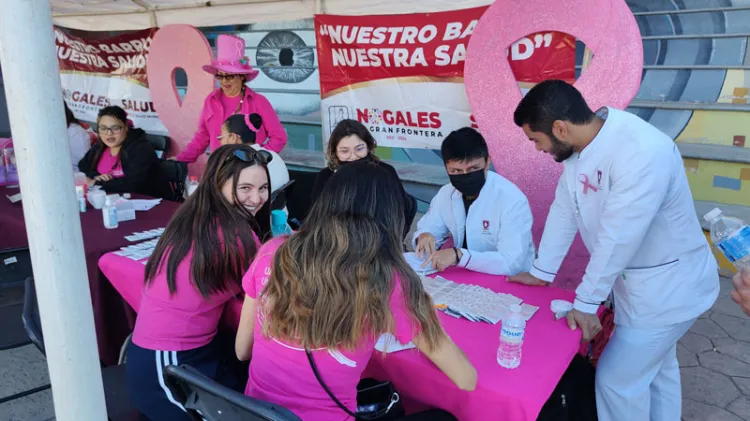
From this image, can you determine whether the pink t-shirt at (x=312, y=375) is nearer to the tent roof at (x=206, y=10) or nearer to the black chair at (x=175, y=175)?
the tent roof at (x=206, y=10)

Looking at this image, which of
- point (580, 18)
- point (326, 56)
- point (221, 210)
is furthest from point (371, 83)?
point (221, 210)

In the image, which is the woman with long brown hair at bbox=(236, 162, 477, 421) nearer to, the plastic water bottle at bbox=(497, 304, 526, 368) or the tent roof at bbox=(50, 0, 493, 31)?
the plastic water bottle at bbox=(497, 304, 526, 368)

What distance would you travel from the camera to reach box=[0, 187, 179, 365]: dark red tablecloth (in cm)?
243

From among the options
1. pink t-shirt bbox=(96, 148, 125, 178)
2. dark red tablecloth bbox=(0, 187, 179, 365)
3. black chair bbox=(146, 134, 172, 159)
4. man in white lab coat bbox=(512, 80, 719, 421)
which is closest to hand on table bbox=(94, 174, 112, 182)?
pink t-shirt bbox=(96, 148, 125, 178)

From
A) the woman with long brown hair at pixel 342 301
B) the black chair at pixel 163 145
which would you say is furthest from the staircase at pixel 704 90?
the black chair at pixel 163 145

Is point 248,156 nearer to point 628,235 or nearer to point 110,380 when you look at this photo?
point 110,380

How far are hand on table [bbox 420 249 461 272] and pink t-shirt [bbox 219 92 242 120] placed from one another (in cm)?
241

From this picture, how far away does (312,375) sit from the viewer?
4.17 ft

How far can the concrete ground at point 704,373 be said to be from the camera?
2.37m

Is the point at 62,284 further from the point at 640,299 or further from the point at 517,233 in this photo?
the point at 517,233

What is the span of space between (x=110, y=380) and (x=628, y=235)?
177 centimetres

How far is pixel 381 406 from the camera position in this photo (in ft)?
4.71

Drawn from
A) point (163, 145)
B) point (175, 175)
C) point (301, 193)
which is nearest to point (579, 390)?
point (301, 193)

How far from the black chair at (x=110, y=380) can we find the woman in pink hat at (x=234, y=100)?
7.25ft
